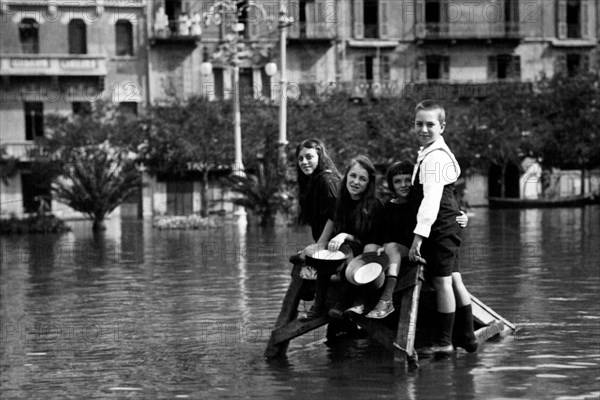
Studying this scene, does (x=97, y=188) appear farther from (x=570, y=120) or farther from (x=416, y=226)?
(x=416, y=226)

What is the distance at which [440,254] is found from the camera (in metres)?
9.54

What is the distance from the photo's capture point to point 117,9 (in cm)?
6131

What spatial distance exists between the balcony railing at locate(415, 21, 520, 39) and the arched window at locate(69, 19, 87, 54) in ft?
52.2

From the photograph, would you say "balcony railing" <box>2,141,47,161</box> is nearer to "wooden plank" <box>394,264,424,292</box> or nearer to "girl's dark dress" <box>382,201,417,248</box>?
"girl's dark dress" <box>382,201,417,248</box>

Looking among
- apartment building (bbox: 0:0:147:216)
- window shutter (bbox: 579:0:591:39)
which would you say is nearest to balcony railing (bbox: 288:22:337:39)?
apartment building (bbox: 0:0:147:216)

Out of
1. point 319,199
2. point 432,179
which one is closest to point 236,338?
point 319,199

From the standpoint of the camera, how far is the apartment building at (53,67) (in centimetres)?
5897

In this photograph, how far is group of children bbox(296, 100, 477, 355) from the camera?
31.0 feet

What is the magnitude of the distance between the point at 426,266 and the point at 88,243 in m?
22.5

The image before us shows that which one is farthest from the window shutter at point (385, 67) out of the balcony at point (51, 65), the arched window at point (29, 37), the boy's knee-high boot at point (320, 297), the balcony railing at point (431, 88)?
the boy's knee-high boot at point (320, 297)

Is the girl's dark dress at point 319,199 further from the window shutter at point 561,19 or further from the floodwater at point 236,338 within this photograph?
the window shutter at point 561,19

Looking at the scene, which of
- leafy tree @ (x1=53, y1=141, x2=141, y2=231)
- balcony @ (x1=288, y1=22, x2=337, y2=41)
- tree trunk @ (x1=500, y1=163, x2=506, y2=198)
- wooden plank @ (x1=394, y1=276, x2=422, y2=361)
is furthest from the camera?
balcony @ (x1=288, y1=22, x2=337, y2=41)

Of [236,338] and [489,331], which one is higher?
[489,331]

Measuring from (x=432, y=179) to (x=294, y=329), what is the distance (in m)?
1.49
